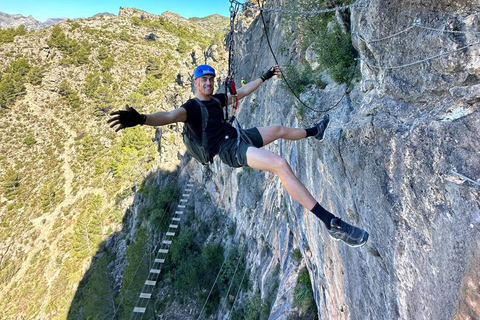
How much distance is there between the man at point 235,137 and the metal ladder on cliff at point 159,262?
23985 mm

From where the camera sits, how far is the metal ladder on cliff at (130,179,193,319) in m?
22.8

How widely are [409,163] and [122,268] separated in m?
34.2

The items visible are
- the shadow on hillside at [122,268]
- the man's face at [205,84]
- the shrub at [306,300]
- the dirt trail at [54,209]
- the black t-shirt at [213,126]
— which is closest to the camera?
the black t-shirt at [213,126]

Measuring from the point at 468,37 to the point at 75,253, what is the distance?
143 feet

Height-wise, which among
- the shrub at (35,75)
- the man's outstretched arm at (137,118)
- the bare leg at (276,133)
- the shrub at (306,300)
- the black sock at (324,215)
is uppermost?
the shrub at (35,75)

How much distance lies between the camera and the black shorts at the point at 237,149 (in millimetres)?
3481

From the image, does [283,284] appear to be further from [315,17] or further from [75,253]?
[75,253]

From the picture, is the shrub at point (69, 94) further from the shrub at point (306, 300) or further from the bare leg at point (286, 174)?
the bare leg at point (286, 174)

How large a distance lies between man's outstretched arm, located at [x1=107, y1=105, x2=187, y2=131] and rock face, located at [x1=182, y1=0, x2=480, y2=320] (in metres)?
2.27

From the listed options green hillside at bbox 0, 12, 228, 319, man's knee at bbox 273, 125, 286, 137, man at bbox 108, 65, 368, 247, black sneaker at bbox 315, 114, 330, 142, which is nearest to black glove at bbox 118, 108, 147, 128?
man at bbox 108, 65, 368, 247

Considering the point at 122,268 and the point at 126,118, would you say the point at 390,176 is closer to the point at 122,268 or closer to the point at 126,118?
the point at 126,118

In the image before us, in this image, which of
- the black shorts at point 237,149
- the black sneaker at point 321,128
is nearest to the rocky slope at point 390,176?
the black sneaker at point 321,128

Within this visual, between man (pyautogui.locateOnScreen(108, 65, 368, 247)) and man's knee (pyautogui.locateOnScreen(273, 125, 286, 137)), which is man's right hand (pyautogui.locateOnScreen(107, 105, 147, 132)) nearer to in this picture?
man (pyautogui.locateOnScreen(108, 65, 368, 247))

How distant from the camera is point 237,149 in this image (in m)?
3.55
